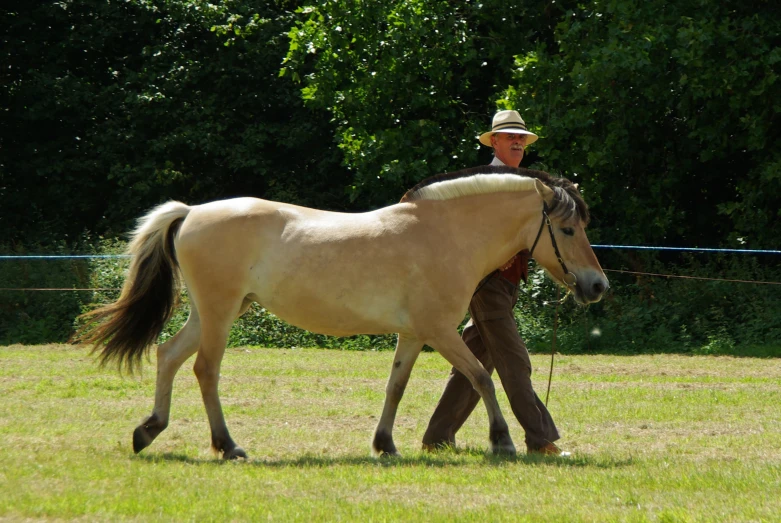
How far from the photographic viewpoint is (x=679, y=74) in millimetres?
17859

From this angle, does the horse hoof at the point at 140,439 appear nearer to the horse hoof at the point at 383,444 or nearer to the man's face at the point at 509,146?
the horse hoof at the point at 383,444

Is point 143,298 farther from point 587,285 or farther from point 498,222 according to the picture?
point 587,285

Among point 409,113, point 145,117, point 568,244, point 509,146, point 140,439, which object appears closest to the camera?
point 140,439

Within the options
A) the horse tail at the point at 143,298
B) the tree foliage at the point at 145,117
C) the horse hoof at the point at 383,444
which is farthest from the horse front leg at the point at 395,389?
the tree foliage at the point at 145,117

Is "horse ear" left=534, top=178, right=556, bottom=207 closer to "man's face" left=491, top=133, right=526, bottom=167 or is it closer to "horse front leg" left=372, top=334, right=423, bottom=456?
"man's face" left=491, top=133, right=526, bottom=167

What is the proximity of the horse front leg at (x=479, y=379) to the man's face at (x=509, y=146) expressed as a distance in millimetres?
1632

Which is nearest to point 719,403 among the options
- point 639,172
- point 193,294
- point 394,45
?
point 193,294

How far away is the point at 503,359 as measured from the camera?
763 centimetres

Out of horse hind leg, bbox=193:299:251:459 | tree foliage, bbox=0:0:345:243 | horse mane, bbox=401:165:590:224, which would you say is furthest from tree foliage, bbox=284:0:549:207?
horse hind leg, bbox=193:299:251:459

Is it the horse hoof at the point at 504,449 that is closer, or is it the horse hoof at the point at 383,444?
the horse hoof at the point at 504,449

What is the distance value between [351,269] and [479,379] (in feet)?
3.86

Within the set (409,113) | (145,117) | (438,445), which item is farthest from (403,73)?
(438,445)

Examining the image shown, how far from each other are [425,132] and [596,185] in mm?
3381

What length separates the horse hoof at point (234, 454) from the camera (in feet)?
23.6
